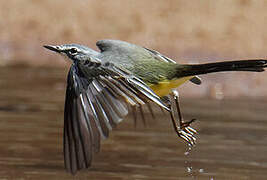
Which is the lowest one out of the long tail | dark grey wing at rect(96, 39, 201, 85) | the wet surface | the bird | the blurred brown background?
the wet surface

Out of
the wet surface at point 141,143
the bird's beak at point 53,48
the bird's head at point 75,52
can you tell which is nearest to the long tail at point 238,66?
the bird's head at point 75,52

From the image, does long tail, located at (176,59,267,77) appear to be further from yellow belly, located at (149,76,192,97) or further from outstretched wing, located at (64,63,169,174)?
outstretched wing, located at (64,63,169,174)

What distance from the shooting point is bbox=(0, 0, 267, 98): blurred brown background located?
1381 centimetres

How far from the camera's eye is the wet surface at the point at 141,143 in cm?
753

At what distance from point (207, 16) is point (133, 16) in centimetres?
140

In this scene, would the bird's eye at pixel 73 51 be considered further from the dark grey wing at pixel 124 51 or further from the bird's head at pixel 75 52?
the dark grey wing at pixel 124 51

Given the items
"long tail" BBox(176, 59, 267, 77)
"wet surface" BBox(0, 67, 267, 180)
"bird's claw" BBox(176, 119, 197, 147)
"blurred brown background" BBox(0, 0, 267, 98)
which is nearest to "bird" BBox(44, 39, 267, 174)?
"long tail" BBox(176, 59, 267, 77)

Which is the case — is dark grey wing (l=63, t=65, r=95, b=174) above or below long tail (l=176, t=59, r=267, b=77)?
below

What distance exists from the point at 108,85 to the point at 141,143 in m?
3.16

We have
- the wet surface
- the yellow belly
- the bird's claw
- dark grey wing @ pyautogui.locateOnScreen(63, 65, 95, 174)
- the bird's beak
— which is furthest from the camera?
the wet surface

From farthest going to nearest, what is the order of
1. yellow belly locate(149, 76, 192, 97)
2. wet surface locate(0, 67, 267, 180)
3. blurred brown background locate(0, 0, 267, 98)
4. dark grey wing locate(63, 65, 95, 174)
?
blurred brown background locate(0, 0, 267, 98)
wet surface locate(0, 67, 267, 180)
yellow belly locate(149, 76, 192, 97)
dark grey wing locate(63, 65, 95, 174)

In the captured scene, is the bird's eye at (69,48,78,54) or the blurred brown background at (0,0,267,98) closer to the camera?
the bird's eye at (69,48,78,54)

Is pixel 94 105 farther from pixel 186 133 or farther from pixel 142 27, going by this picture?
pixel 142 27

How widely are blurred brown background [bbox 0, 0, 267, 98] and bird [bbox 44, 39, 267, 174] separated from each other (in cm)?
709
